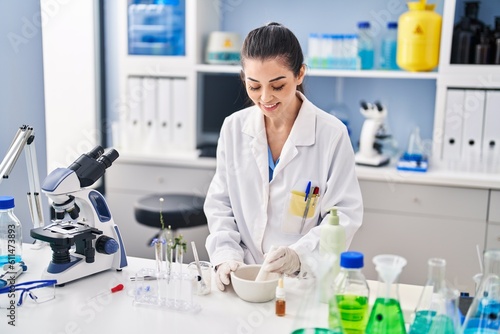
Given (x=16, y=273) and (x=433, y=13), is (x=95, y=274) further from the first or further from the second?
(x=433, y=13)

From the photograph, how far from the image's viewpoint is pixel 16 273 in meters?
1.60

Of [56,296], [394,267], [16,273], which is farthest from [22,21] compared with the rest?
[394,267]

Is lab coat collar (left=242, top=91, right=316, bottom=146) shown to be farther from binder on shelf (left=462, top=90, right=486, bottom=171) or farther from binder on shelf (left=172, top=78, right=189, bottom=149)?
binder on shelf (left=172, top=78, right=189, bottom=149)

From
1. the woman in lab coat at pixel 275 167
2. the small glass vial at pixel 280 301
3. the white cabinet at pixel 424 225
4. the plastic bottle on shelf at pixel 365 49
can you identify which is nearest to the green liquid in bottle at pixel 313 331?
the small glass vial at pixel 280 301

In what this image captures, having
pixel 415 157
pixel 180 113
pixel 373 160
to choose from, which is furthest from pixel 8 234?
pixel 415 157

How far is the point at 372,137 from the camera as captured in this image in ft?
9.99

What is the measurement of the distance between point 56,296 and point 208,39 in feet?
7.19

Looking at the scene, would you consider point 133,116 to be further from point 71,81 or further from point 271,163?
point 271,163

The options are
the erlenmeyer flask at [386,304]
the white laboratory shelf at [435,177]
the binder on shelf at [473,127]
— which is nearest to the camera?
the erlenmeyer flask at [386,304]

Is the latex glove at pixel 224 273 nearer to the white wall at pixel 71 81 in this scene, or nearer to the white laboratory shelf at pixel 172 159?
the white laboratory shelf at pixel 172 159

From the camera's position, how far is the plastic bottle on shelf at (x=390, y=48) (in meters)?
3.15

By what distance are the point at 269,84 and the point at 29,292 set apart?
886mm

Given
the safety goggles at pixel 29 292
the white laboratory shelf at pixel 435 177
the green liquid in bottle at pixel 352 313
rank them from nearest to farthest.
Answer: the green liquid in bottle at pixel 352 313 → the safety goggles at pixel 29 292 → the white laboratory shelf at pixel 435 177

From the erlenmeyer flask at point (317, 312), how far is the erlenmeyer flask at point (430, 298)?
17 cm
